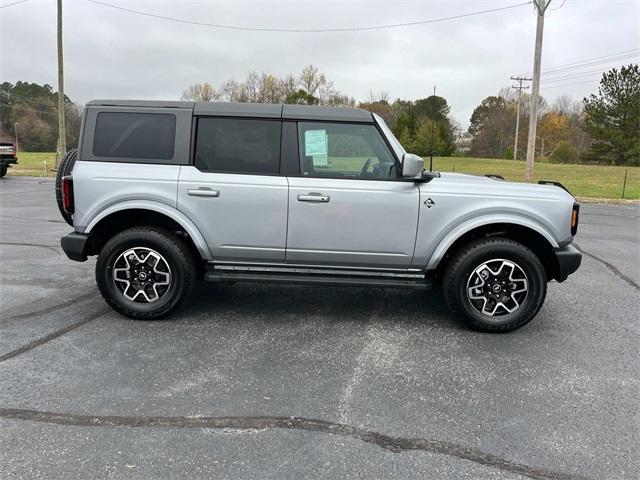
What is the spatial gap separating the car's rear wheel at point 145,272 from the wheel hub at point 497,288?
8.30 ft

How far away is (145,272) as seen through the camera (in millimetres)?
4445

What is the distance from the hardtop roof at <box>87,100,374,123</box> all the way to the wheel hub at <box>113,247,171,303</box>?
1.35 meters

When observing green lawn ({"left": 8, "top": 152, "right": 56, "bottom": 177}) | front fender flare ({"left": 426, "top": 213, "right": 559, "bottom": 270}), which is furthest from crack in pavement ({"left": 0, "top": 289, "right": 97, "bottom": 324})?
green lawn ({"left": 8, "top": 152, "right": 56, "bottom": 177})

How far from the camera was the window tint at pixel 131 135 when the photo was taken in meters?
4.40

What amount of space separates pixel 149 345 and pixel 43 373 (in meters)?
0.77

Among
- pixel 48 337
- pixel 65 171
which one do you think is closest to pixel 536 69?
pixel 65 171

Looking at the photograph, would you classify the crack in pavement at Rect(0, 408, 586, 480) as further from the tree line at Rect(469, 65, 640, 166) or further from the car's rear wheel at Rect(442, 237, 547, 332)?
the tree line at Rect(469, 65, 640, 166)

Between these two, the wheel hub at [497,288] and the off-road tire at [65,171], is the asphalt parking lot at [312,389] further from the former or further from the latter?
the off-road tire at [65,171]

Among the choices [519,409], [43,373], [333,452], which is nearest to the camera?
[333,452]

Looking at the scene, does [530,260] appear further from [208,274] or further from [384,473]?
[208,274]

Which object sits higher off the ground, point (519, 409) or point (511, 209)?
point (511, 209)

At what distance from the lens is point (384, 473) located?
2.39 metres

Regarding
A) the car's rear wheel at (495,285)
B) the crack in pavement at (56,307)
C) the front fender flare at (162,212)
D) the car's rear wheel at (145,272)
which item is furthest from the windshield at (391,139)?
the crack in pavement at (56,307)

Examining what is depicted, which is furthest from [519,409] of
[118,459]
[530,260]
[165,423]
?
[118,459]
